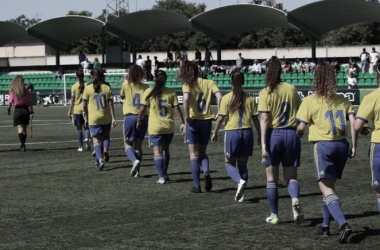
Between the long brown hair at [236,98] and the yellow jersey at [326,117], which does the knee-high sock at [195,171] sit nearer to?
the long brown hair at [236,98]

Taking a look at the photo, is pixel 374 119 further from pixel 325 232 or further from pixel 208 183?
pixel 208 183

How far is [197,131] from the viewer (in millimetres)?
13117

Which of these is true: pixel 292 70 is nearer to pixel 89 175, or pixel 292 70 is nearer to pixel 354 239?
pixel 89 175

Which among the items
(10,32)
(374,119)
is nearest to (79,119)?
(374,119)

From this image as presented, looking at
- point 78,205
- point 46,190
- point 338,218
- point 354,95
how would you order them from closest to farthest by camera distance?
1. point 338,218
2. point 78,205
3. point 46,190
4. point 354,95

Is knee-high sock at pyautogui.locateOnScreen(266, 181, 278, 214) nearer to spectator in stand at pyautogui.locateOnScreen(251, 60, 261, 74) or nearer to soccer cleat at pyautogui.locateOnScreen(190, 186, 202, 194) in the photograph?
soccer cleat at pyautogui.locateOnScreen(190, 186, 202, 194)

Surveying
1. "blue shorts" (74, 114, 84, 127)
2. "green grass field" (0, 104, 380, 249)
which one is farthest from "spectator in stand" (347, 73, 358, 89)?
"green grass field" (0, 104, 380, 249)

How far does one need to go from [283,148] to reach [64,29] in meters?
50.4

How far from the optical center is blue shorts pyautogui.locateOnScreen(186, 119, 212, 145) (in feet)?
42.9

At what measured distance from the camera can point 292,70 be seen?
48562 mm

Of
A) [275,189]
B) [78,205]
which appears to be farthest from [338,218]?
[78,205]

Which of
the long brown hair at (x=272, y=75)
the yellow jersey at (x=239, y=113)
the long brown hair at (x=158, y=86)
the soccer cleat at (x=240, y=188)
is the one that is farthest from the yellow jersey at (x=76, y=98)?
the long brown hair at (x=272, y=75)

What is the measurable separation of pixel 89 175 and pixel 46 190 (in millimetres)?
1910

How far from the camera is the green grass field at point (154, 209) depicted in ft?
30.3
